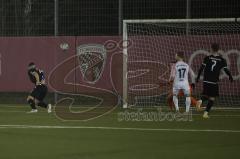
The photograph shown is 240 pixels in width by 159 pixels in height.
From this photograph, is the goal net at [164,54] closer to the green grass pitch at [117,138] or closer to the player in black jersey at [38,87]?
the player in black jersey at [38,87]

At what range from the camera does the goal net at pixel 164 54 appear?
26.1 metres

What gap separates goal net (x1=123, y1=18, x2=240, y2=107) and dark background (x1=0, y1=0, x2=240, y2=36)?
789 millimetres

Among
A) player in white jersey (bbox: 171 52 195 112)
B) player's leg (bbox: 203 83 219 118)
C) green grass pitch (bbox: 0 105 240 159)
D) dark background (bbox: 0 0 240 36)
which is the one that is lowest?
green grass pitch (bbox: 0 105 240 159)

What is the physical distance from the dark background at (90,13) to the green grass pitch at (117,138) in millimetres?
7205

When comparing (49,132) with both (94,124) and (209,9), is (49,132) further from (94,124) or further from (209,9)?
(209,9)

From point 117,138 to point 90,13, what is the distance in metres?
14.5

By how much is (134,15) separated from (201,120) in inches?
382

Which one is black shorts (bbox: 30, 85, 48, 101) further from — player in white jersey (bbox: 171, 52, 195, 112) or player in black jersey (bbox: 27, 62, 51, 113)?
player in white jersey (bbox: 171, 52, 195, 112)

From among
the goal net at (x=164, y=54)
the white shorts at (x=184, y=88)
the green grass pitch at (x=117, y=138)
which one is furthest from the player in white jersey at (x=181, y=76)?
the goal net at (x=164, y=54)

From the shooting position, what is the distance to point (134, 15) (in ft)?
92.9

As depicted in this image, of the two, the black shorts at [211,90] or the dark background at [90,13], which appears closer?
the black shorts at [211,90]

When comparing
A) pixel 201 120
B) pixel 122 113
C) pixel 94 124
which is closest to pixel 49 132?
pixel 94 124

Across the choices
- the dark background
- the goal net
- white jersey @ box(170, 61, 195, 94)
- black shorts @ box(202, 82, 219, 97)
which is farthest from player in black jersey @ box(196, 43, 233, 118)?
the dark background

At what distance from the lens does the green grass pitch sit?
12.2m
